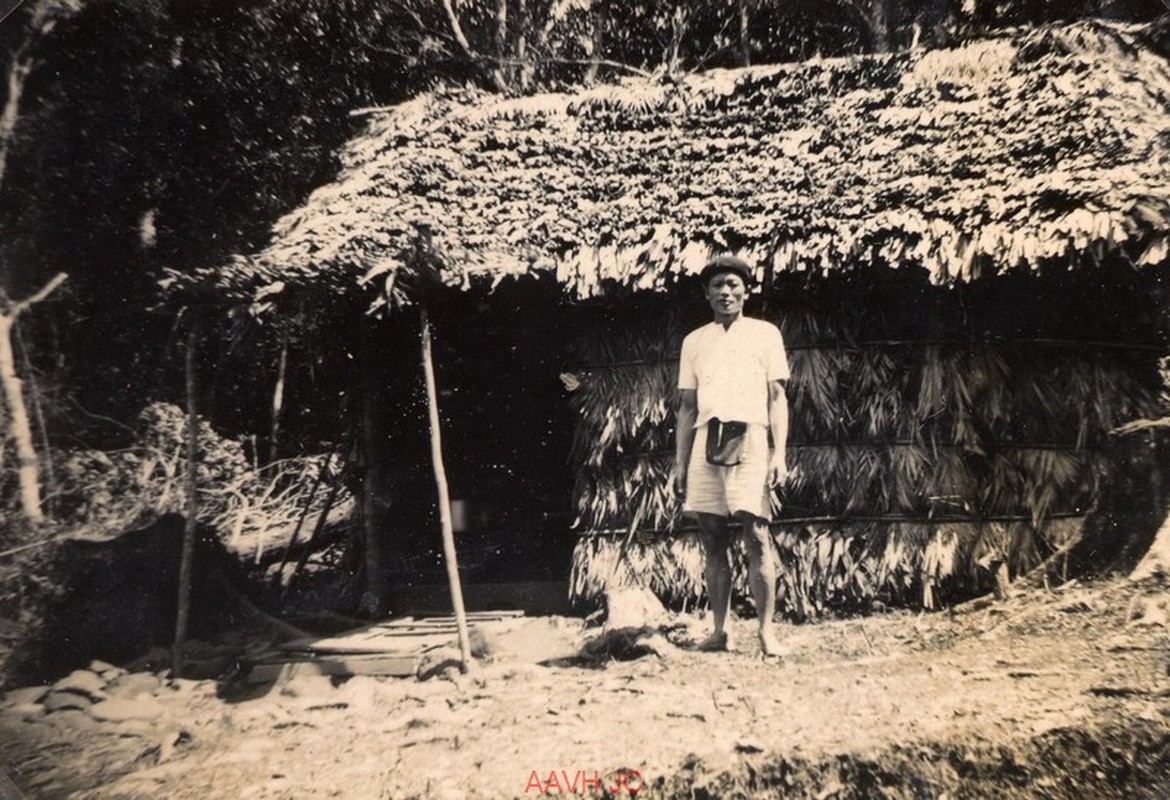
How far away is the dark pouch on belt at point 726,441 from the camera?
8.59ft

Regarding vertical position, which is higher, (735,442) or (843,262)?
(843,262)

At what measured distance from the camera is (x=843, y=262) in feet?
9.58

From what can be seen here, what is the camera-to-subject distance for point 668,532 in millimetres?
3404

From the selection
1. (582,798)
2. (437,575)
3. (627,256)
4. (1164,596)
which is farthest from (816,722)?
(437,575)

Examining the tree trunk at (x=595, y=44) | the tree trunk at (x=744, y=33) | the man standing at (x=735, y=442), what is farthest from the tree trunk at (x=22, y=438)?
the tree trunk at (x=744, y=33)

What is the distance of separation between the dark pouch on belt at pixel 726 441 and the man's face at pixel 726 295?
0.46 metres

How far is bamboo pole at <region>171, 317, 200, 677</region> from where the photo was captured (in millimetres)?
2652

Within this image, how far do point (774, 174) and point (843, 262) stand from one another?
67 cm

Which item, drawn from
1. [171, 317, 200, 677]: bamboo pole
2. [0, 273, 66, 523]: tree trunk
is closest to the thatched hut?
[171, 317, 200, 677]: bamboo pole

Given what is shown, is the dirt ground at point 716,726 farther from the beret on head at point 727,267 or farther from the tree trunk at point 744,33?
the tree trunk at point 744,33

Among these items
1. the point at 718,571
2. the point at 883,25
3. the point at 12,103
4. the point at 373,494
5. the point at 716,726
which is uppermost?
the point at 883,25

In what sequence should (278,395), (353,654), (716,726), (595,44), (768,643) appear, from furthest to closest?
1. (595,44)
2. (278,395)
3. (353,654)
4. (768,643)
5. (716,726)

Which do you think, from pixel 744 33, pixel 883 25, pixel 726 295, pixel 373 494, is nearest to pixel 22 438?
pixel 373 494

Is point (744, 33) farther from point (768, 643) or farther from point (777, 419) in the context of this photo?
point (768, 643)
